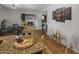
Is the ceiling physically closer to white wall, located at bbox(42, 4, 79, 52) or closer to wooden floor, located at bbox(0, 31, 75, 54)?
white wall, located at bbox(42, 4, 79, 52)

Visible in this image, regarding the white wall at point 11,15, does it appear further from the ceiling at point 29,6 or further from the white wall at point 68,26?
the white wall at point 68,26

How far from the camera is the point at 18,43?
191 cm

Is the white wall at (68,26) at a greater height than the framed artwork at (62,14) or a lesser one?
lesser

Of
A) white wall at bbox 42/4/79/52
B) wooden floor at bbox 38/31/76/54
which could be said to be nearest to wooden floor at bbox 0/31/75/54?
wooden floor at bbox 38/31/76/54

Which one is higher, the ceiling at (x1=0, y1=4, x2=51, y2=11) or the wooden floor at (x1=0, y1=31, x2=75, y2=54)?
the ceiling at (x1=0, y1=4, x2=51, y2=11)

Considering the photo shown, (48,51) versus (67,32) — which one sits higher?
(67,32)

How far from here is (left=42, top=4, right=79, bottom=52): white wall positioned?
1.87 meters

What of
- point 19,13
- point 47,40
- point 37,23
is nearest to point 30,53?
point 47,40

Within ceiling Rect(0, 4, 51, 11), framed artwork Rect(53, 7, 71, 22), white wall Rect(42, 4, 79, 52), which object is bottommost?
white wall Rect(42, 4, 79, 52)

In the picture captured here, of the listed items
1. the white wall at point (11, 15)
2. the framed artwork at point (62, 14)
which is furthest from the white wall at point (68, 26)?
the white wall at point (11, 15)

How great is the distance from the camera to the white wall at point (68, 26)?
1.87m

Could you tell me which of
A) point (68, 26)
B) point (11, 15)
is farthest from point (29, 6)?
point (68, 26)
